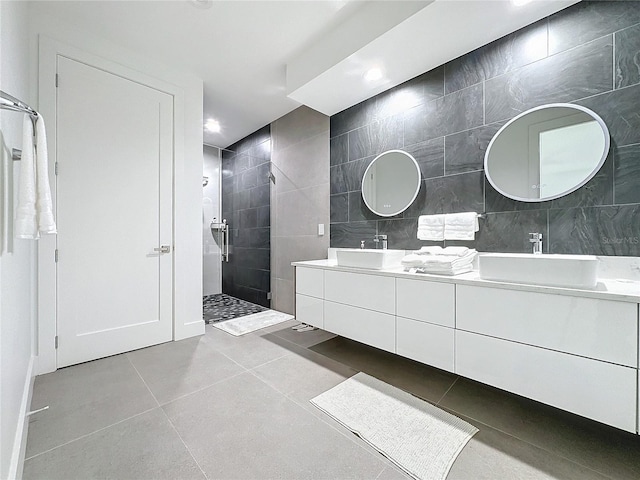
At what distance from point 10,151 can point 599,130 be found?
2962 mm

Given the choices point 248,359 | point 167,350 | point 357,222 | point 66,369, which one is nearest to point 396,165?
point 357,222

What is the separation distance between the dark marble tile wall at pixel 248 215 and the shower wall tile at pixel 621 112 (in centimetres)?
326

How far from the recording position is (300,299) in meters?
2.64

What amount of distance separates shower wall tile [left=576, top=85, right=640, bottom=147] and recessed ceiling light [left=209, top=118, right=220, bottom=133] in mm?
3831

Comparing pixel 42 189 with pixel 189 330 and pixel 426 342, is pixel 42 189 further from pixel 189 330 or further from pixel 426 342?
pixel 426 342

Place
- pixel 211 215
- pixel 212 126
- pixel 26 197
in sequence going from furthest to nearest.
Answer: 1. pixel 211 215
2. pixel 212 126
3. pixel 26 197

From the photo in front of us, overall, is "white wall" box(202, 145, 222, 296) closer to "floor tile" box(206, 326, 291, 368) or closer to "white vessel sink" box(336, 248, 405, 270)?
"floor tile" box(206, 326, 291, 368)

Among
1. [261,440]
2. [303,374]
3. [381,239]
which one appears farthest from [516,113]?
[261,440]

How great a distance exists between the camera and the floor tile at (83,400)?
1.44 metres

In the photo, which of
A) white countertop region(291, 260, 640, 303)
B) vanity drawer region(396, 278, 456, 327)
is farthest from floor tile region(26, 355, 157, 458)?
white countertop region(291, 260, 640, 303)

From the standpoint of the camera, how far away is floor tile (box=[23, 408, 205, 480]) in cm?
119

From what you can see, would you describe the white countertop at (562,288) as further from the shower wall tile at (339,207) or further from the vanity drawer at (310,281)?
the shower wall tile at (339,207)

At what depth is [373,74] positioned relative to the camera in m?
2.32

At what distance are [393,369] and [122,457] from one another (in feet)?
5.63
